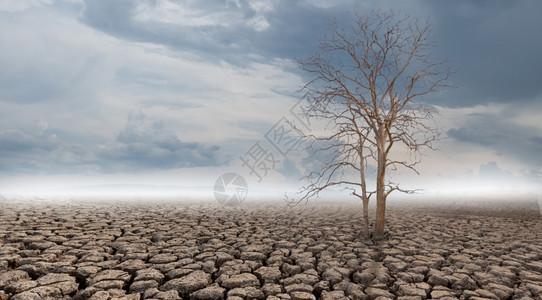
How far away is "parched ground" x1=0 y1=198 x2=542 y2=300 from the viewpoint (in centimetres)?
446

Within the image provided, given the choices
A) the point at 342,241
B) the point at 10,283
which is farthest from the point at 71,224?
the point at 342,241

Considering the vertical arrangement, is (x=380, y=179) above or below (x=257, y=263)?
above

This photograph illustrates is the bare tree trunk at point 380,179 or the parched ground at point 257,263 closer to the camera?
the parched ground at point 257,263

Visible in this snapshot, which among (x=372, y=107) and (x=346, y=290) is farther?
(x=372, y=107)

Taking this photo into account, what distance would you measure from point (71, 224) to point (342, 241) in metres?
6.72

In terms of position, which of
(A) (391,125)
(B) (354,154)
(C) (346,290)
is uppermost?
(A) (391,125)

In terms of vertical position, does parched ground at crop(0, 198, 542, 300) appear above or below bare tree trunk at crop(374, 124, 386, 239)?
below

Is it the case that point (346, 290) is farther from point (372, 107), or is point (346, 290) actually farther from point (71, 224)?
point (71, 224)

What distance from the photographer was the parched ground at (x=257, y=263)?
446cm

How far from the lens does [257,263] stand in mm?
5598

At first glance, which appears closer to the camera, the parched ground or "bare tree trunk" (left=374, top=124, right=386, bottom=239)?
the parched ground

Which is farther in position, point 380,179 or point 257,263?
point 380,179

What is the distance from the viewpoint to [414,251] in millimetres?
6613

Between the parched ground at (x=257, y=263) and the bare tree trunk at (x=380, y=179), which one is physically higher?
the bare tree trunk at (x=380, y=179)
